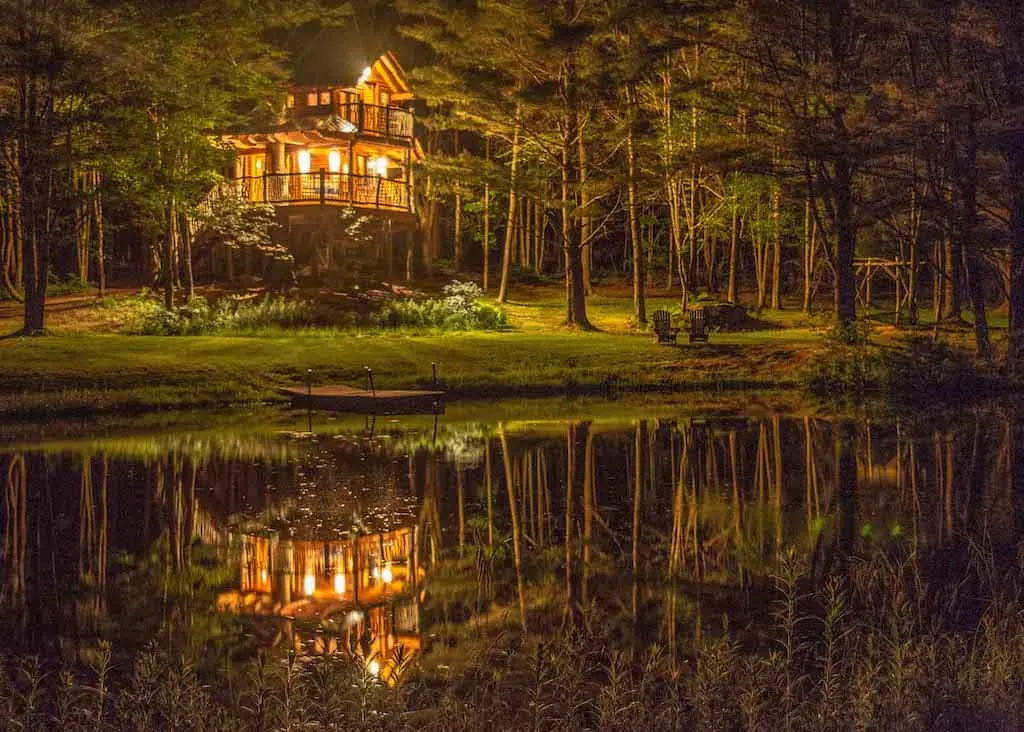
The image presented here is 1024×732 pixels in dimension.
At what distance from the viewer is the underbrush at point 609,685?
7.32 m

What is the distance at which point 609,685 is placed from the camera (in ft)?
29.9

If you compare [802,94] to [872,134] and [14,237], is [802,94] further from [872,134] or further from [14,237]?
[14,237]

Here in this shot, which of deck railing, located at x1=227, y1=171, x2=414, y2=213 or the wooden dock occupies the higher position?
deck railing, located at x1=227, y1=171, x2=414, y2=213

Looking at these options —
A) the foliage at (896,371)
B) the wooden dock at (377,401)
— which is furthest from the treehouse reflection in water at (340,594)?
the foliage at (896,371)

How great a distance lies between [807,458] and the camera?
20.8 metres

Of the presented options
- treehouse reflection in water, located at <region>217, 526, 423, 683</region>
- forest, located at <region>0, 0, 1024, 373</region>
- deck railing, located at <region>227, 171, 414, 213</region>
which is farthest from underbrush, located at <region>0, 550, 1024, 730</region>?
deck railing, located at <region>227, 171, 414, 213</region>

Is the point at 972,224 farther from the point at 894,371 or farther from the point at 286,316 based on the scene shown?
the point at 286,316

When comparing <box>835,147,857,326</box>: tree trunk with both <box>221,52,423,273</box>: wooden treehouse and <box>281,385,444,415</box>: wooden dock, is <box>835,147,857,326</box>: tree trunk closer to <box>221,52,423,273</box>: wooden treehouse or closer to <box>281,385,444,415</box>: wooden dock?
<box>281,385,444,415</box>: wooden dock

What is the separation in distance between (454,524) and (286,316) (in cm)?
2691

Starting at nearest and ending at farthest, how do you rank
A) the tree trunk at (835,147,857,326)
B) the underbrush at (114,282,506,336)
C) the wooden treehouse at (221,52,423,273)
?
1. the tree trunk at (835,147,857,326)
2. the underbrush at (114,282,506,336)
3. the wooden treehouse at (221,52,423,273)

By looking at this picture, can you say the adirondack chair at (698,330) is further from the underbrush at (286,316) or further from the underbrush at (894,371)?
the underbrush at (286,316)

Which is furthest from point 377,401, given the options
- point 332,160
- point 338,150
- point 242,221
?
point 332,160

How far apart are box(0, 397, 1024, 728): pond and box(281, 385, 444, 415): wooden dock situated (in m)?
3.43

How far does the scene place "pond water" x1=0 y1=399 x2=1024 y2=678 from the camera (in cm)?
1116
